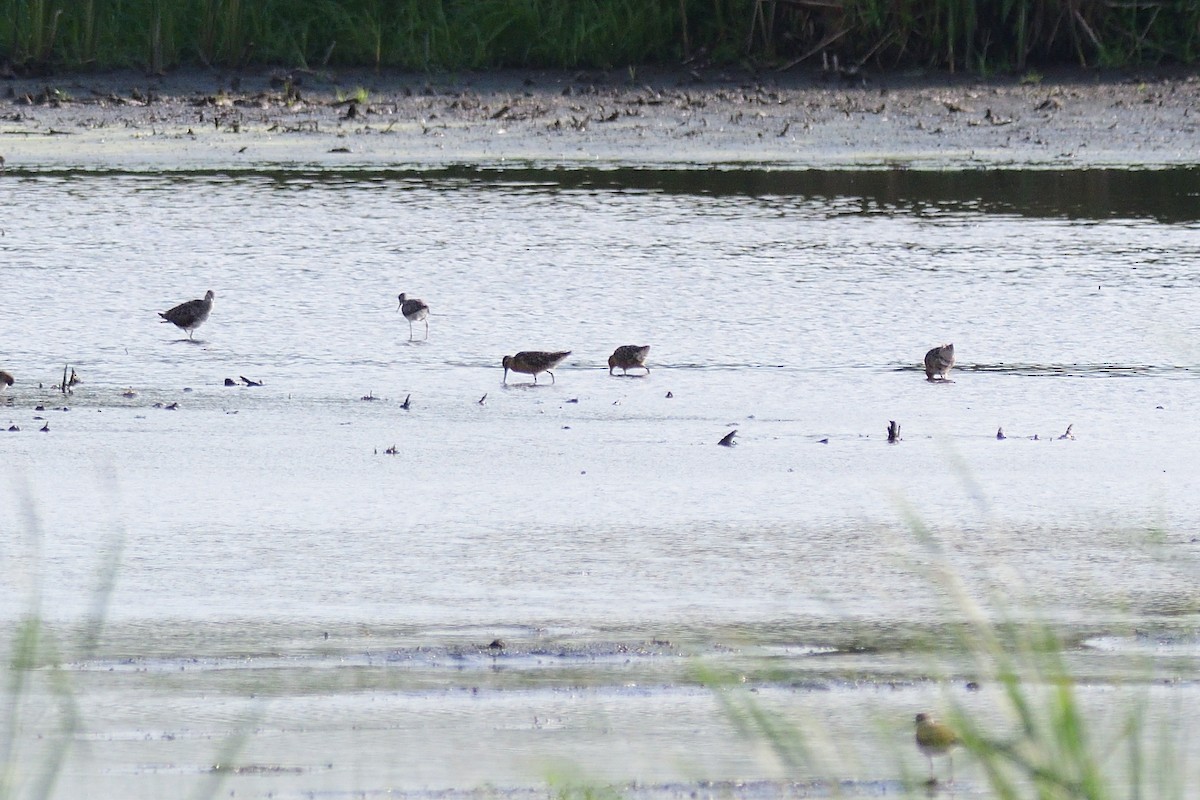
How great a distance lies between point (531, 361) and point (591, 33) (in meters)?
11.1

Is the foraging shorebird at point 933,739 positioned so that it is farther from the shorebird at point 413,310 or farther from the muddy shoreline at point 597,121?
the muddy shoreline at point 597,121

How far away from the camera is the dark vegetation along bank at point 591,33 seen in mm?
17344

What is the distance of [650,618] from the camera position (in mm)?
4770

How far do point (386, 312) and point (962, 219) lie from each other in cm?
376

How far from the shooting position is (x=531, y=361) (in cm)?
731

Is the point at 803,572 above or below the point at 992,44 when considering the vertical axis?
below

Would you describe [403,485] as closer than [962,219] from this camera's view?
Yes

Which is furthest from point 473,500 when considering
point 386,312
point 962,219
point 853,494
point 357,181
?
point 357,181

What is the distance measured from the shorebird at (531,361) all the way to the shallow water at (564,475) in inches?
2.8

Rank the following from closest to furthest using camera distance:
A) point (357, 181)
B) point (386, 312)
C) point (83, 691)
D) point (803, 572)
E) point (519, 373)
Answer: point (83, 691)
point (803, 572)
point (519, 373)
point (386, 312)
point (357, 181)

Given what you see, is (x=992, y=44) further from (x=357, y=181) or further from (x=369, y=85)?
(x=357, y=181)

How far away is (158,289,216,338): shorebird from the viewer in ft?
26.8

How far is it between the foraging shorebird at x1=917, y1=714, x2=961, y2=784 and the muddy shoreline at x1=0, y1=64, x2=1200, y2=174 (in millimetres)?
10085

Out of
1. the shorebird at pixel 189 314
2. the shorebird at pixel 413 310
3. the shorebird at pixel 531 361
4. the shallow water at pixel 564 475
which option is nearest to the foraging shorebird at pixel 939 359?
the shallow water at pixel 564 475
